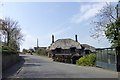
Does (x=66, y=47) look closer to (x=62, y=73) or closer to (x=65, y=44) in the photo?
(x=65, y=44)

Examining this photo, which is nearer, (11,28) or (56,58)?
(56,58)

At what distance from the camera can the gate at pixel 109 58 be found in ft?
131

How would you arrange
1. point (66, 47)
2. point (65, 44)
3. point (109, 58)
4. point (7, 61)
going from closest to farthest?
point (7, 61)
point (109, 58)
point (66, 47)
point (65, 44)

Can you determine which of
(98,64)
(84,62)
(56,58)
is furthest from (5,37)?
(98,64)

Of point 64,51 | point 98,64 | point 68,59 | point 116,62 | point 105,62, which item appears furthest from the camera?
point 64,51

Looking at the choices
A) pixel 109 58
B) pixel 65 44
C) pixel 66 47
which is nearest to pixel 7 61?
pixel 109 58

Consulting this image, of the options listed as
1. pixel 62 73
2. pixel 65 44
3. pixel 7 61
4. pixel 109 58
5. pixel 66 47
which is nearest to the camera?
pixel 62 73

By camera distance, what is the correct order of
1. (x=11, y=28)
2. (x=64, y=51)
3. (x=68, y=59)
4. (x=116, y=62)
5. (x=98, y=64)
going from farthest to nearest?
(x=64, y=51) < (x=11, y=28) < (x=68, y=59) < (x=98, y=64) < (x=116, y=62)

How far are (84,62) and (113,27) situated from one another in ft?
55.4

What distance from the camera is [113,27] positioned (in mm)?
46969

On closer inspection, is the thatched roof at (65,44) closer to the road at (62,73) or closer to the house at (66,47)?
the house at (66,47)

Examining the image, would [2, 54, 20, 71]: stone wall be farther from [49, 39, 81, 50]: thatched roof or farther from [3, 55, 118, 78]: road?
[49, 39, 81, 50]: thatched roof

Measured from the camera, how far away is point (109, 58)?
43.5 meters

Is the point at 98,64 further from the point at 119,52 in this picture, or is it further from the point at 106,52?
the point at 119,52
